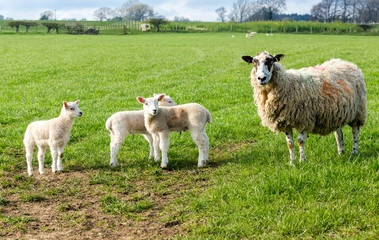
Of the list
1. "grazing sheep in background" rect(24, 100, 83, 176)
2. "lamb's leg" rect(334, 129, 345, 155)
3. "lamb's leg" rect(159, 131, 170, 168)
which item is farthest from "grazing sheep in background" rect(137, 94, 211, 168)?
"lamb's leg" rect(334, 129, 345, 155)

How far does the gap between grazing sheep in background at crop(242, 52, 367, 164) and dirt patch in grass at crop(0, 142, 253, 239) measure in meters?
1.42

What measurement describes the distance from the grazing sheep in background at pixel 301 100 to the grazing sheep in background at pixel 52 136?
3126 mm

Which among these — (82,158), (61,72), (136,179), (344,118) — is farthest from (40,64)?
(344,118)

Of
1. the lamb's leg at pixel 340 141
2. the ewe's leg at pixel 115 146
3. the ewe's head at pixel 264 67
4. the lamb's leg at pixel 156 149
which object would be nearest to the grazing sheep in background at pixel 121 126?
the ewe's leg at pixel 115 146

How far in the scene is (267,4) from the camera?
139 meters

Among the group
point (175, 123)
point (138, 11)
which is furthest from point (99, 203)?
point (138, 11)

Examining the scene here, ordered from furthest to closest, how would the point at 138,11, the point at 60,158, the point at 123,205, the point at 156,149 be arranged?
the point at 138,11 → the point at 156,149 → the point at 60,158 → the point at 123,205

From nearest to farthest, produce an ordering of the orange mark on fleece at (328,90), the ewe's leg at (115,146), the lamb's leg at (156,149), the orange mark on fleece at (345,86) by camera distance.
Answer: the orange mark on fleece at (328,90) → the orange mark on fleece at (345,86) → the ewe's leg at (115,146) → the lamb's leg at (156,149)

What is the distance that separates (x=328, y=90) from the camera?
6230 millimetres

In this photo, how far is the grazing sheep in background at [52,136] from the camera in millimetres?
6586

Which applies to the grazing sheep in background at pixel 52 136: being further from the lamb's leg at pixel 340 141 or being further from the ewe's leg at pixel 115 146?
the lamb's leg at pixel 340 141

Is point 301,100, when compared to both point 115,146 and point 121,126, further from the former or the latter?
point 115,146

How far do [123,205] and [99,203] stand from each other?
43 cm

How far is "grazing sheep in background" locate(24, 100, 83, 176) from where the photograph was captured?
6586 mm
